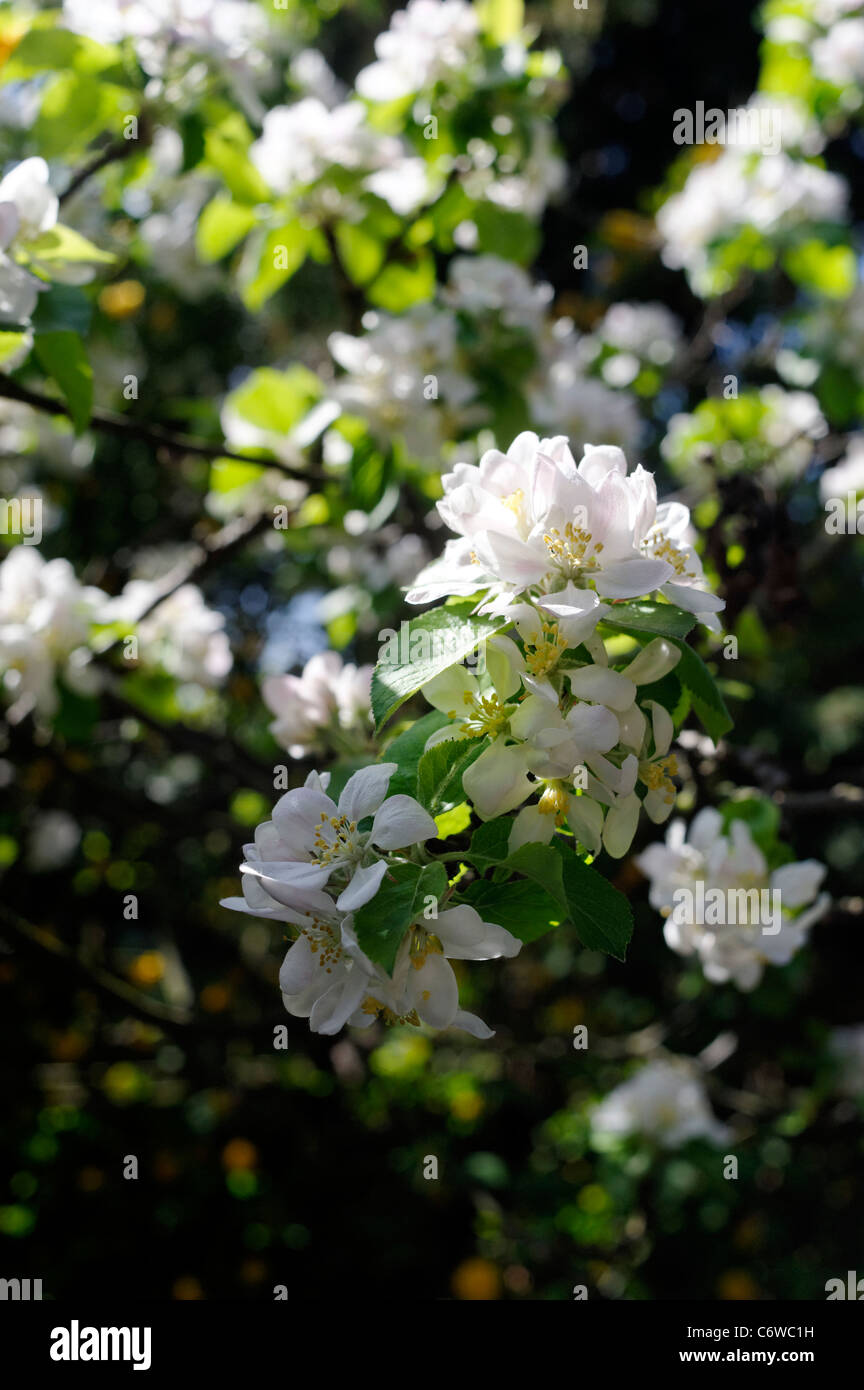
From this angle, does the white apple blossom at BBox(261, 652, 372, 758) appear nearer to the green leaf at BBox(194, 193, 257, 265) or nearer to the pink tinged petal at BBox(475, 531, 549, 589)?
the pink tinged petal at BBox(475, 531, 549, 589)

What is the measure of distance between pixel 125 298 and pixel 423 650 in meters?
2.86

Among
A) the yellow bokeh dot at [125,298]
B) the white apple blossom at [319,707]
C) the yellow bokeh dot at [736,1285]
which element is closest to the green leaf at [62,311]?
the white apple blossom at [319,707]

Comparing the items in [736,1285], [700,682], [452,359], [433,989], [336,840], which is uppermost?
[452,359]

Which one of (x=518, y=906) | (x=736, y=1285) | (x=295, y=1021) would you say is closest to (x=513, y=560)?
(x=518, y=906)

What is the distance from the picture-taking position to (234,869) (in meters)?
3.30

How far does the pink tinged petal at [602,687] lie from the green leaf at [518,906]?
142mm

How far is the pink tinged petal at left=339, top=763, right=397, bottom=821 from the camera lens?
74 cm

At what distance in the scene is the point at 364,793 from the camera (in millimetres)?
749

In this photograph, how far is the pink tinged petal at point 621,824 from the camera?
0.76 metres

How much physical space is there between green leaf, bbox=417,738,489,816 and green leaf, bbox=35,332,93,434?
2.57ft

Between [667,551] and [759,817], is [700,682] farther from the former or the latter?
[759,817]

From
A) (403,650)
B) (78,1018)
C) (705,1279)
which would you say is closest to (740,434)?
(403,650)

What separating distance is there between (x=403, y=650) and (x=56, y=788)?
234 cm

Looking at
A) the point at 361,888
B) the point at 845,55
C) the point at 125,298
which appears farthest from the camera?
the point at 125,298
